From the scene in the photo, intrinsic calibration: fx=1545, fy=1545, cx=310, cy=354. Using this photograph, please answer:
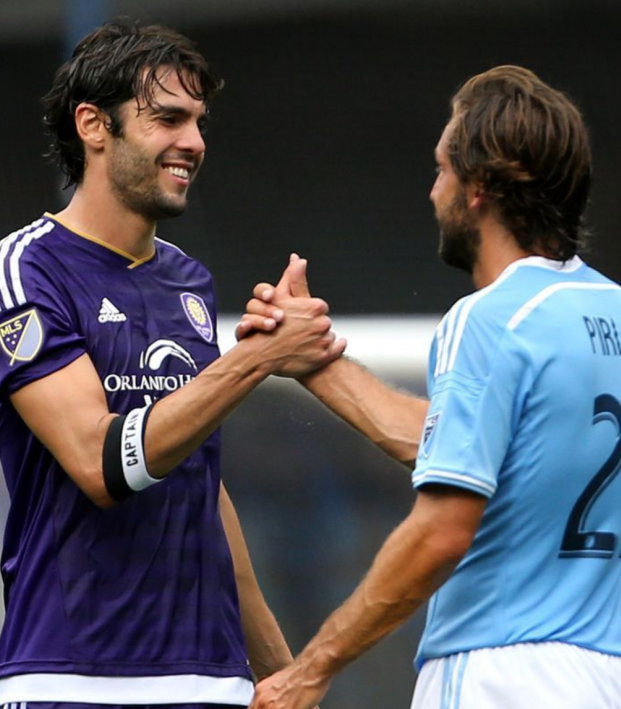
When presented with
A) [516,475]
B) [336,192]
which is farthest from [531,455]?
[336,192]

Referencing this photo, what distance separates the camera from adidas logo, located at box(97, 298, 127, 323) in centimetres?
257

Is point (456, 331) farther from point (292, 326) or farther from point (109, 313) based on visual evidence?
point (109, 313)

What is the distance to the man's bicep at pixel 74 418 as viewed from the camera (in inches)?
95.7

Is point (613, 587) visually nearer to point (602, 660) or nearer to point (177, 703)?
point (602, 660)

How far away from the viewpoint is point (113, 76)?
278 cm

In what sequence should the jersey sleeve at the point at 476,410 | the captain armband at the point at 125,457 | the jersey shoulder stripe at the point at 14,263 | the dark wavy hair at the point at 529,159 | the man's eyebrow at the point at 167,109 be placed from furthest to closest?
the man's eyebrow at the point at 167,109 → the jersey shoulder stripe at the point at 14,263 → the captain armband at the point at 125,457 → the dark wavy hair at the point at 529,159 → the jersey sleeve at the point at 476,410

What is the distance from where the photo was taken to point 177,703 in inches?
99.2

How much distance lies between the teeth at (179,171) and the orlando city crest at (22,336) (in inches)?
15.7

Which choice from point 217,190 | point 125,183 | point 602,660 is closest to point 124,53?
point 125,183

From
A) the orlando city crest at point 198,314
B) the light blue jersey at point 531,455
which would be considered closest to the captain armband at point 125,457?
the orlando city crest at point 198,314

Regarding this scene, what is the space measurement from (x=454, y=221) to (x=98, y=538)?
802 mm

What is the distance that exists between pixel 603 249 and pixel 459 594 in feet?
6.11

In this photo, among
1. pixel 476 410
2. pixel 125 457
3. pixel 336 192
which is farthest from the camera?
pixel 336 192

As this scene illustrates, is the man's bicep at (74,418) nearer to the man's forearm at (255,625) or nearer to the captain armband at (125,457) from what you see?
the captain armband at (125,457)
